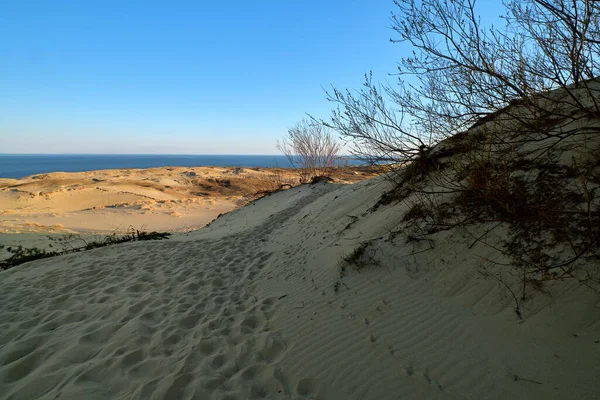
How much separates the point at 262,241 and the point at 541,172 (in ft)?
17.3

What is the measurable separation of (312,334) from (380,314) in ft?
2.18

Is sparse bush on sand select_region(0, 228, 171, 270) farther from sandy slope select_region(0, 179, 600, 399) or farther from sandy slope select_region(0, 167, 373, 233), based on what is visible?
sandy slope select_region(0, 167, 373, 233)

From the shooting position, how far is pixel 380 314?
276cm

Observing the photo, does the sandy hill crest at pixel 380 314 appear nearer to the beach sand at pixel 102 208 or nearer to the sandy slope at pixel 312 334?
the sandy slope at pixel 312 334

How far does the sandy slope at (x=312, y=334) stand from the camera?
1969 millimetres

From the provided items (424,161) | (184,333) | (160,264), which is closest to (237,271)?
(160,264)

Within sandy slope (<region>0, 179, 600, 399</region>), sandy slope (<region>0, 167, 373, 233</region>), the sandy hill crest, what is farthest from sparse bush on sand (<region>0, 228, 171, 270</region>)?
sandy slope (<region>0, 167, 373, 233</region>)

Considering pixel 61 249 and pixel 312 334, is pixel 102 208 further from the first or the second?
pixel 312 334

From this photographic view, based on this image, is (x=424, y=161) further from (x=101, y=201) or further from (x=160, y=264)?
(x=101, y=201)

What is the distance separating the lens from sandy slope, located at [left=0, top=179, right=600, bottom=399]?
6.46 feet

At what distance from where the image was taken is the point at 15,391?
2178 mm

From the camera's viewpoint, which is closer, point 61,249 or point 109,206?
point 61,249

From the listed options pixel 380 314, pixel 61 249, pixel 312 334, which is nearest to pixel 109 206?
pixel 61 249

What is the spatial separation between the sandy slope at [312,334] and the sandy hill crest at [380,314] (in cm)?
1
